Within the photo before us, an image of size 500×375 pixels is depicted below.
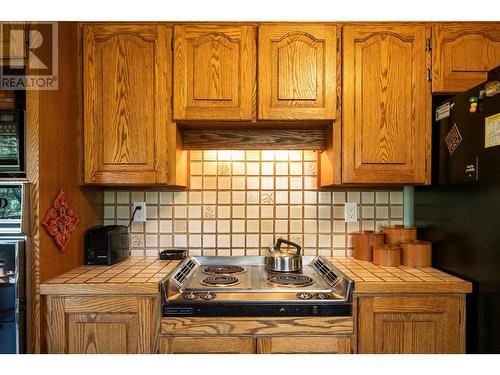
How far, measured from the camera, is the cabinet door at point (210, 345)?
133 centimetres

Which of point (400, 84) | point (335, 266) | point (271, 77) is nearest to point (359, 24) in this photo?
point (400, 84)

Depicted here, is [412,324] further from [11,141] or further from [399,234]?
[11,141]

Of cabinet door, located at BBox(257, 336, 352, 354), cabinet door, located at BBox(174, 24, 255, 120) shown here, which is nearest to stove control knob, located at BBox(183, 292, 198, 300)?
cabinet door, located at BBox(257, 336, 352, 354)

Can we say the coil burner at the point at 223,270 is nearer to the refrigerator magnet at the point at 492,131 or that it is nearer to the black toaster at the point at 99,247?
the black toaster at the point at 99,247

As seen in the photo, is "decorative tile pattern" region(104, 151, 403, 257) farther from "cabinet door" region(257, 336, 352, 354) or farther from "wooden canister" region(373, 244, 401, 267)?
"cabinet door" region(257, 336, 352, 354)

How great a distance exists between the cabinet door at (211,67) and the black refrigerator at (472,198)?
96cm

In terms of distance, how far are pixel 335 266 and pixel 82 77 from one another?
64.0 inches

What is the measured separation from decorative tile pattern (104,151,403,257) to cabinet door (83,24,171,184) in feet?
1.30

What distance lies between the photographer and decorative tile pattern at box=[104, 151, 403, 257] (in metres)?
1.95

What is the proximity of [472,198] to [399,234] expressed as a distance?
0.48m

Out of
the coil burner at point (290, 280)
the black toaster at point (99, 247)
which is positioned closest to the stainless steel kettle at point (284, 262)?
the coil burner at point (290, 280)

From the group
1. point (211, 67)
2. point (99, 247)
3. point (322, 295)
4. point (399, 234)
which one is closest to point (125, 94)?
point (211, 67)

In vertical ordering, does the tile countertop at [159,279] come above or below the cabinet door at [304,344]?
above

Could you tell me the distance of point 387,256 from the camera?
167 centimetres
